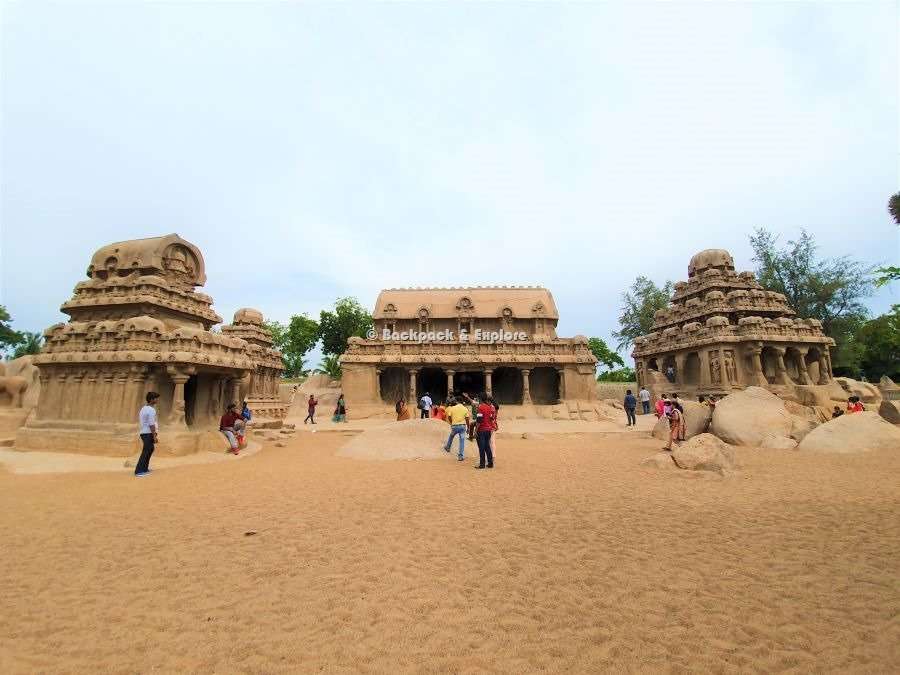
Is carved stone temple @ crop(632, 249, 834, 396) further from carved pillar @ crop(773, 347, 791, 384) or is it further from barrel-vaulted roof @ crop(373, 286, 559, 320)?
barrel-vaulted roof @ crop(373, 286, 559, 320)

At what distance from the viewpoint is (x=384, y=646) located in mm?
3543

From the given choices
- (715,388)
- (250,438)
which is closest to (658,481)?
(250,438)

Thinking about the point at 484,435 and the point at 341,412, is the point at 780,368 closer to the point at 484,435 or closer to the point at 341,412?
the point at 484,435

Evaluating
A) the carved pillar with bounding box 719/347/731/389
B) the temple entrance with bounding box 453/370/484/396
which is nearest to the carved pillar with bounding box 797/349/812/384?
the carved pillar with bounding box 719/347/731/389

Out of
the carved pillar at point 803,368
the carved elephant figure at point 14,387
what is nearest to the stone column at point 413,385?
the carved elephant figure at point 14,387

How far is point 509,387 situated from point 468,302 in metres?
7.43

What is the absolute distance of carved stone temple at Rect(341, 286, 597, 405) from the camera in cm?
2828

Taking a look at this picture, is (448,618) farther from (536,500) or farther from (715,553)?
(536,500)

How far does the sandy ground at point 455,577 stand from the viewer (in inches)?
135

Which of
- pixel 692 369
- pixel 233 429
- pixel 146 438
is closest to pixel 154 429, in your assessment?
pixel 146 438

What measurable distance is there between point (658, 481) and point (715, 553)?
4237mm

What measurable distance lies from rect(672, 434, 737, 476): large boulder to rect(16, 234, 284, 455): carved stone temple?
13748 mm

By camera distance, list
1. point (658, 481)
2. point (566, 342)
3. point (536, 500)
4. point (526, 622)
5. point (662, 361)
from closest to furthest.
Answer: point (526, 622), point (536, 500), point (658, 481), point (566, 342), point (662, 361)

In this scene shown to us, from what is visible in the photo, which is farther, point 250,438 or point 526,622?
point 250,438
